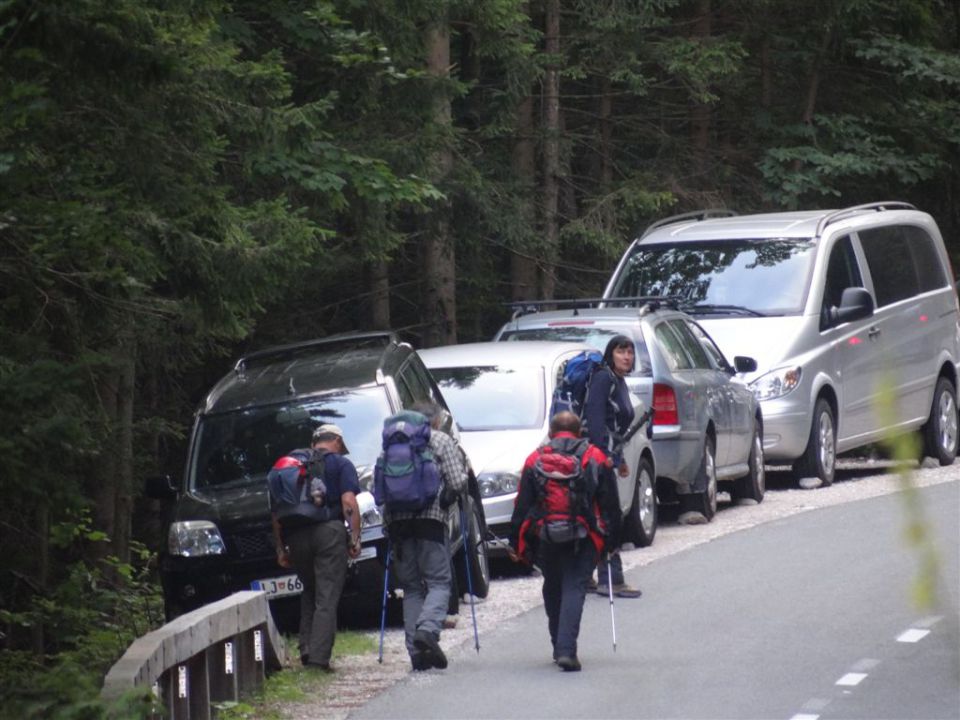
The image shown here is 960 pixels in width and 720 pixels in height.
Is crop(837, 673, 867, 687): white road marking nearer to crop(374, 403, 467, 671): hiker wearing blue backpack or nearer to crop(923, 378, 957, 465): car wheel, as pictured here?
crop(374, 403, 467, 671): hiker wearing blue backpack

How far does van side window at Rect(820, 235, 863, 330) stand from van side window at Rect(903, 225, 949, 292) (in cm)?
175

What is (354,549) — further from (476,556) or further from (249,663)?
(476,556)

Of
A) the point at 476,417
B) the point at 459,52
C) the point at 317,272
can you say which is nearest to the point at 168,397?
the point at 317,272

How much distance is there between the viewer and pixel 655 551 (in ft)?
44.7

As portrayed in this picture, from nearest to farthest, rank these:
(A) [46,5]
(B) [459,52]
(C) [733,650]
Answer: (A) [46,5]
(C) [733,650]
(B) [459,52]

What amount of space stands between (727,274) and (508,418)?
5503 millimetres

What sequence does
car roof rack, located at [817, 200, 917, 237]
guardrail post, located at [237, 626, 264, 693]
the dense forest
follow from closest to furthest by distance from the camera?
the dense forest < guardrail post, located at [237, 626, 264, 693] < car roof rack, located at [817, 200, 917, 237]

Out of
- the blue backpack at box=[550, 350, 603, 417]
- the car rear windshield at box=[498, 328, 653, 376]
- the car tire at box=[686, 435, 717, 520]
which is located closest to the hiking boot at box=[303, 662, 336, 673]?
the blue backpack at box=[550, 350, 603, 417]

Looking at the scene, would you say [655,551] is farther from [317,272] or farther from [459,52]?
[459,52]

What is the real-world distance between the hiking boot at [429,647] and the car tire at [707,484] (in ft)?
20.1

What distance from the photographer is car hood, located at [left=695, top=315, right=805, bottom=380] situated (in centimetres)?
1706

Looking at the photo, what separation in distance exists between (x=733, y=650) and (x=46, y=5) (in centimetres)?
528

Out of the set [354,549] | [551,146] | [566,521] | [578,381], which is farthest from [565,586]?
[551,146]

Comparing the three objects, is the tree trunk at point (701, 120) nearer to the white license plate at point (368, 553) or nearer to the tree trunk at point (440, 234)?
the tree trunk at point (440, 234)
